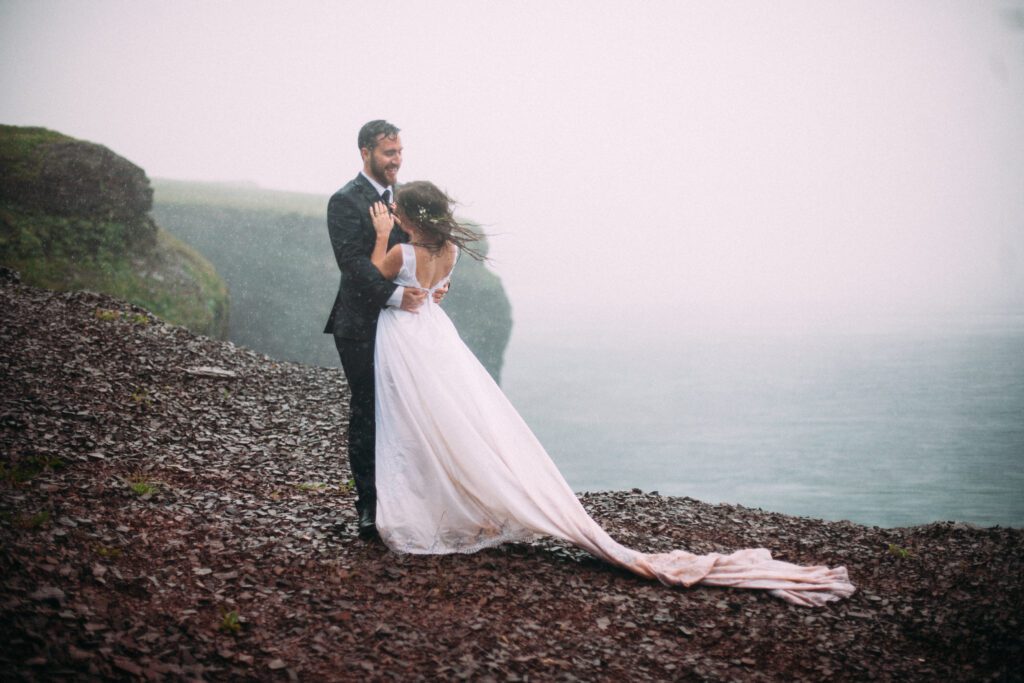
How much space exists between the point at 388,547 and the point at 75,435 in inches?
158

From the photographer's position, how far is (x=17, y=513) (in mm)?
4727

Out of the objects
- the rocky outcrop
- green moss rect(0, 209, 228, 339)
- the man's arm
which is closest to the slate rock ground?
the man's arm

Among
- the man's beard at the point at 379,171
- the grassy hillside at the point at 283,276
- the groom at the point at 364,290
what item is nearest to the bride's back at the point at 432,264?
the groom at the point at 364,290

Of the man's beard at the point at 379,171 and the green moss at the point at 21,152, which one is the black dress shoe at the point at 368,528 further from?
the green moss at the point at 21,152

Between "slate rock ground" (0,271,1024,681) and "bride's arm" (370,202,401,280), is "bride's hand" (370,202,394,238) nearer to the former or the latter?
"bride's arm" (370,202,401,280)

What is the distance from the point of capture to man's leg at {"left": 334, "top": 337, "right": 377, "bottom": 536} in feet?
17.3

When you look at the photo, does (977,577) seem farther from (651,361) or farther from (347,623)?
(651,361)

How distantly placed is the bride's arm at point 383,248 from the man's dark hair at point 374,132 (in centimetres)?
46

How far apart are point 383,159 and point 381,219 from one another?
0.46 metres

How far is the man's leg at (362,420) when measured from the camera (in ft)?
17.3

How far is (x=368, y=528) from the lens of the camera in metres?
5.43

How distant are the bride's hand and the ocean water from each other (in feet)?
63.5

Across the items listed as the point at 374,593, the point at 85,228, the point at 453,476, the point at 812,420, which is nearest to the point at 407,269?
the point at 453,476

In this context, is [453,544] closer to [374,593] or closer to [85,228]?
[374,593]
